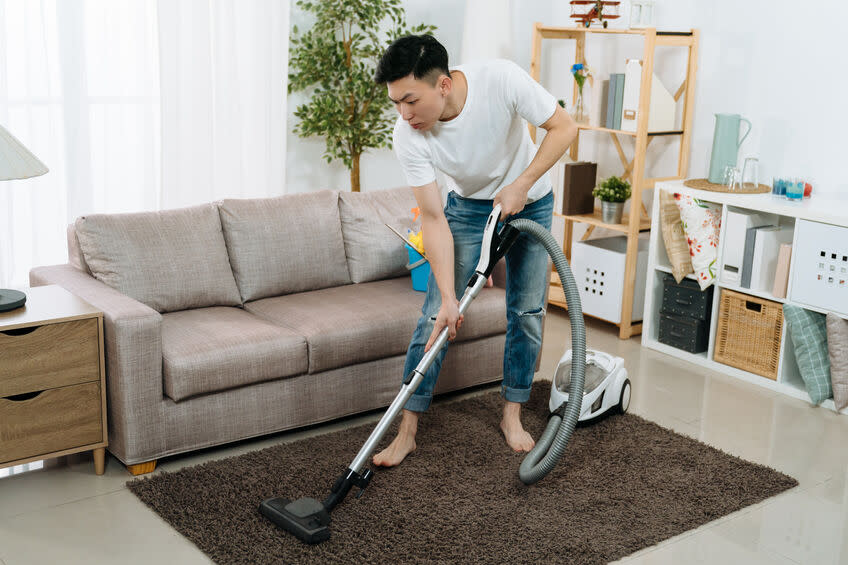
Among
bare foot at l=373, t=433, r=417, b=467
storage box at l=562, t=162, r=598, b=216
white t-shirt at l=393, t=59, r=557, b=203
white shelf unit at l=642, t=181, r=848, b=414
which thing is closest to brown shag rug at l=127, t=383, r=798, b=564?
bare foot at l=373, t=433, r=417, b=467

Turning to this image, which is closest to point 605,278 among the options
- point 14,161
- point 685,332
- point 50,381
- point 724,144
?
point 685,332

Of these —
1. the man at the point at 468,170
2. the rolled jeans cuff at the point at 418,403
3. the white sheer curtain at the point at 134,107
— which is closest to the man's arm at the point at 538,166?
the man at the point at 468,170

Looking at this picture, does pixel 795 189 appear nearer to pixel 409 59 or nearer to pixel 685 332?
pixel 685 332

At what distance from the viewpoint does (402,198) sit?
3.71 m

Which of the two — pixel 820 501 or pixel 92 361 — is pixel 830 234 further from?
pixel 92 361

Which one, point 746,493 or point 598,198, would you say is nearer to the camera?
point 746,493

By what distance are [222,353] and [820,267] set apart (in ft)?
6.99

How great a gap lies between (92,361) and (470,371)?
1.33m

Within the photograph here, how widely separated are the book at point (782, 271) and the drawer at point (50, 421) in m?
2.44

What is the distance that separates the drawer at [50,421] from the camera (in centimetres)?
253

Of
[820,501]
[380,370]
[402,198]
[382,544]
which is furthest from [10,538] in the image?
[820,501]

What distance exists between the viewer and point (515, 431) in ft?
9.76

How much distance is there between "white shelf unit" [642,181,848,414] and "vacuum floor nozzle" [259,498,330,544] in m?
2.00

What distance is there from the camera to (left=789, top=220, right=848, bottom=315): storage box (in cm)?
331
